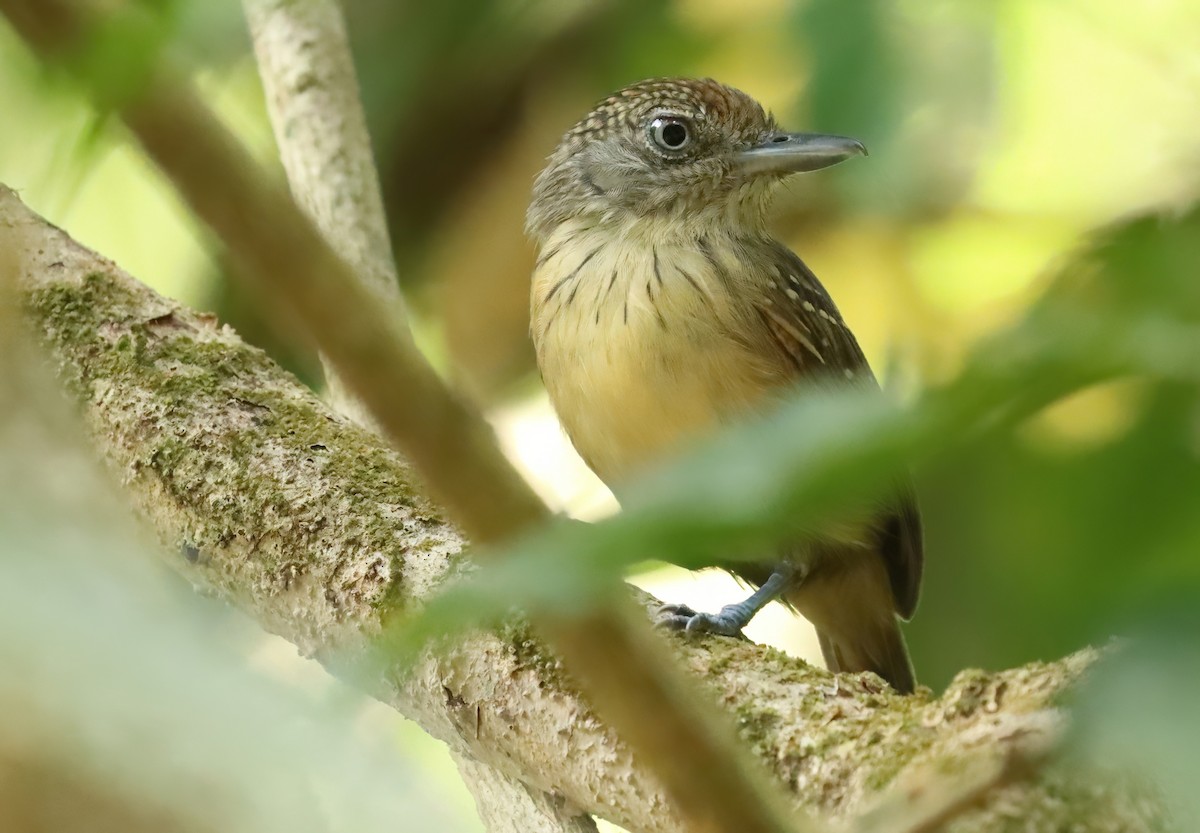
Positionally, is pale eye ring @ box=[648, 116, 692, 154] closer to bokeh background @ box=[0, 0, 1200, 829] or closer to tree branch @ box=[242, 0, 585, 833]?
bokeh background @ box=[0, 0, 1200, 829]

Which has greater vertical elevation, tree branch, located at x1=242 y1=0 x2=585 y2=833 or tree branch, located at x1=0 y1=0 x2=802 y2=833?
tree branch, located at x1=242 y1=0 x2=585 y2=833

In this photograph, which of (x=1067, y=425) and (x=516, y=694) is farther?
(x=516, y=694)

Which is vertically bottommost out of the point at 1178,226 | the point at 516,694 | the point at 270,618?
the point at 1178,226

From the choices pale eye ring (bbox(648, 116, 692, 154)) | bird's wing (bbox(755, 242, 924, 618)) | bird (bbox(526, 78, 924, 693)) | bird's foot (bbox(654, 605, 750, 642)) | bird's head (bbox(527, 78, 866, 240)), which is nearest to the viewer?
bird's foot (bbox(654, 605, 750, 642))

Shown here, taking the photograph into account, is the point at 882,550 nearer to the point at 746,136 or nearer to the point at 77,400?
the point at 746,136

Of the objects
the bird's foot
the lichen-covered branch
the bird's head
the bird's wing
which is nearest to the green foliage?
the lichen-covered branch

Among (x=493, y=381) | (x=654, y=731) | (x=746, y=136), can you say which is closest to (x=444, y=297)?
(x=493, y=381)

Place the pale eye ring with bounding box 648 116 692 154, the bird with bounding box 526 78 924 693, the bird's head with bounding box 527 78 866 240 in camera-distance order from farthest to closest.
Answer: the pale eye ring with bounding box 648 116 692 154
the bird's head with bounding box 527 78 866 240
the bird with bounding box 526 78 924 693

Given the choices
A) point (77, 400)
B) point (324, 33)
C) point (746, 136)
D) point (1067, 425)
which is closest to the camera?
point (1067, 425)
